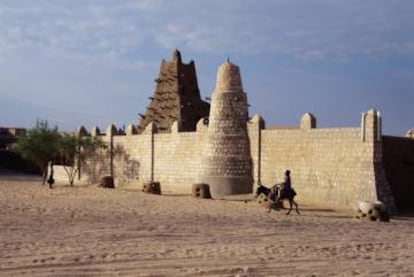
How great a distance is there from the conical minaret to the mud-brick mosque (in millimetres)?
42

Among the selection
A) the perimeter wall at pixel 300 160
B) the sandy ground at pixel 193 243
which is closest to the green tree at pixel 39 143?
the perimeter wall at pixel 300 160

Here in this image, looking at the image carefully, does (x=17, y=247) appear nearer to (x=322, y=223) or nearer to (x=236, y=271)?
(x=236, y=271)

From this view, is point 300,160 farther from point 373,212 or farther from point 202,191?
point 373,212

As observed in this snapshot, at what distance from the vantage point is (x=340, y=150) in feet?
65.0

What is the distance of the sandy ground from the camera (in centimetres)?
810

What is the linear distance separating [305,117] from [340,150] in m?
2.34

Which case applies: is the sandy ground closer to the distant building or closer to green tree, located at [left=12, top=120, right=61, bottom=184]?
green tree, located at [left=12, top=120, right=61, bottom=184]

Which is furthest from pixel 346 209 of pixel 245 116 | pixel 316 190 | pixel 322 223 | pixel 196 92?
pixel 196 92

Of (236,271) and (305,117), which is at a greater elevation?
(305,117)

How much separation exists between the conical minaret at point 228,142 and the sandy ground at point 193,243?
22.3 ft

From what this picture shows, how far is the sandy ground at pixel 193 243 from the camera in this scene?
810 centimetres

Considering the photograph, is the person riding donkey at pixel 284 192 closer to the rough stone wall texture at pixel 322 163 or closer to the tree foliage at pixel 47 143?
the rough stone wall texture at pixel 322 163

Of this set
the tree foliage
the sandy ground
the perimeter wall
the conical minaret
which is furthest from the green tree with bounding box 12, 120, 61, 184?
the sandy ground

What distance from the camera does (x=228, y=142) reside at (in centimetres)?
2420
